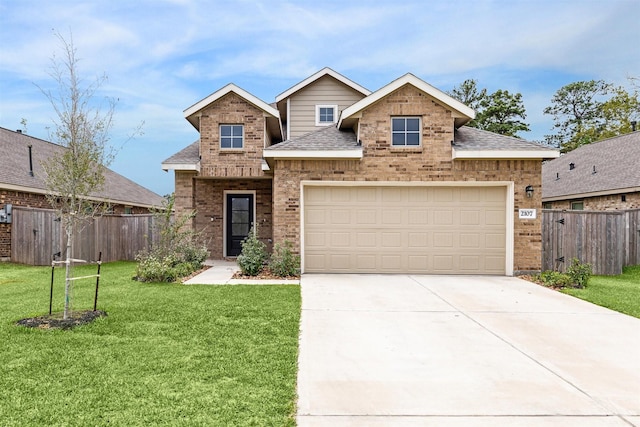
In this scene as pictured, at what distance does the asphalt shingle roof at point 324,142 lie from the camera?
10.1 metres

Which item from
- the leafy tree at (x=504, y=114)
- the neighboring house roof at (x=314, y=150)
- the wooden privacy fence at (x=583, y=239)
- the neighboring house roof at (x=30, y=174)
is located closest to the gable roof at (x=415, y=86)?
the neighboring house roof at (x=314, y=150)

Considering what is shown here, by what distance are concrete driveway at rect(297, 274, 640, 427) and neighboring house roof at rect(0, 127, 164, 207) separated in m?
7.95

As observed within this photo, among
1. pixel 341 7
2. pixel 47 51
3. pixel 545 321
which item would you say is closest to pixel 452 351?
pixel 545 321

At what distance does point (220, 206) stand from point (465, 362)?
35.8ft

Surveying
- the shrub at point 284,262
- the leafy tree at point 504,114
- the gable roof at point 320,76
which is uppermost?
the leafy tree at point 504,114

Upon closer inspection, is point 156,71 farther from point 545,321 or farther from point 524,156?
point 545,321

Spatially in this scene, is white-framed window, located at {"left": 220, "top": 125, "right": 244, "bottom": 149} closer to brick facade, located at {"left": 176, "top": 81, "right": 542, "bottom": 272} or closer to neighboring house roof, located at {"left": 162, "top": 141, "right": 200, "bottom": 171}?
neighboring house roof, located at {"left": 162, "top": 141, "right": 200, "bottom": 171}

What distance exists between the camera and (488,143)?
1047 cm

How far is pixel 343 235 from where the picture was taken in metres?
10.3

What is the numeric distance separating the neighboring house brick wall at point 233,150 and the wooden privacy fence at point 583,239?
8930 mm

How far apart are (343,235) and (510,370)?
6.53 metres

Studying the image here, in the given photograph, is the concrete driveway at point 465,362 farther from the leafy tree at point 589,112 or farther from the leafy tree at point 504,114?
the leafy tree at point 589,112

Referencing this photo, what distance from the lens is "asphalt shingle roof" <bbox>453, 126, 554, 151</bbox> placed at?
1005 cm

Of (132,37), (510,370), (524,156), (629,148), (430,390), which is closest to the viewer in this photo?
(430,390)
